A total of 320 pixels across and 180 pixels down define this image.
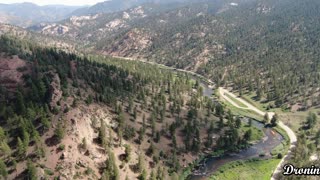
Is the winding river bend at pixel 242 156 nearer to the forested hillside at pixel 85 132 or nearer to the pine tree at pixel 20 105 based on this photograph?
the forested hillside at pixel 85 132

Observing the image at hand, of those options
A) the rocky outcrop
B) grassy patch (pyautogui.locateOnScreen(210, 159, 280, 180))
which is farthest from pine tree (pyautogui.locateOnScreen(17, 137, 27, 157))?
grassy patch (pyautogui.locateOnScreen(210, 159, 280, 180))

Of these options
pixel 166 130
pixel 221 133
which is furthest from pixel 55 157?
pixel 221 133

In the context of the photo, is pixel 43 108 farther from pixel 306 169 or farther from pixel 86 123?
pixel 306 169

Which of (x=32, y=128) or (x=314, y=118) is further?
(x=314, y=118)

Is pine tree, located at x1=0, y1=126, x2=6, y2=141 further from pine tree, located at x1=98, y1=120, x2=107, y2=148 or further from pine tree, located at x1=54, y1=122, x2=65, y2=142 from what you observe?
pine tree, located at x1=98, y1=120, x2=107, y2=148

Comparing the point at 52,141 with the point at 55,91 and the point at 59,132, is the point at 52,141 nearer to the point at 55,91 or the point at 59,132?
the point at 59,132

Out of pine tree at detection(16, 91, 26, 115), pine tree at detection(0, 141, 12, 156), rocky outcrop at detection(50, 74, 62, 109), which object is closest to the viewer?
pine tree at detection(0, 141, 12, 156)
